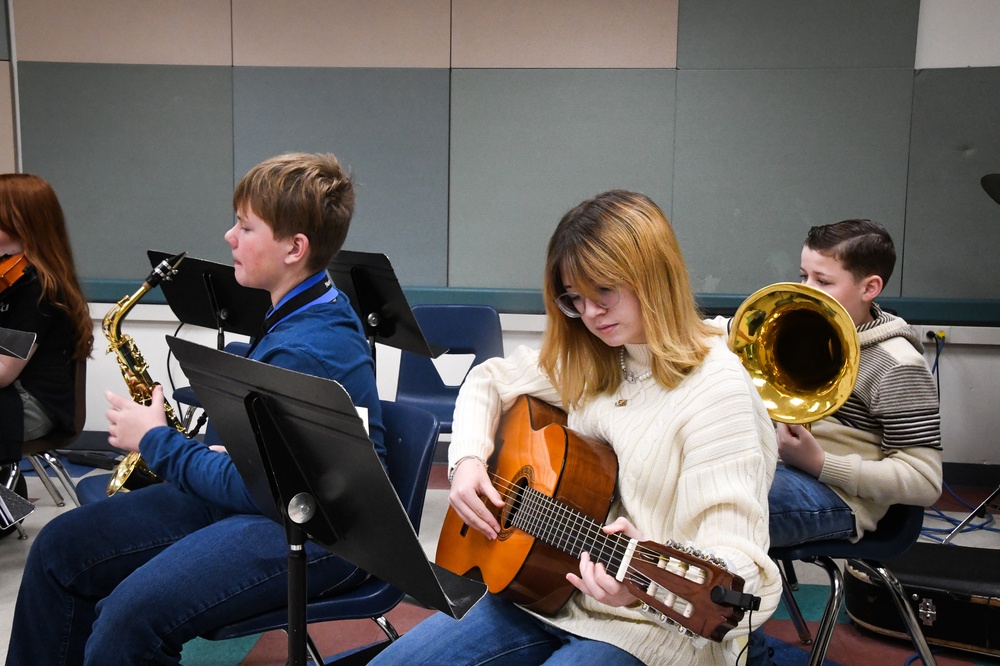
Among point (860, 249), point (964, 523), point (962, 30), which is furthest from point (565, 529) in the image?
point (962, 30)

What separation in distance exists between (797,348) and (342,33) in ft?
11.4

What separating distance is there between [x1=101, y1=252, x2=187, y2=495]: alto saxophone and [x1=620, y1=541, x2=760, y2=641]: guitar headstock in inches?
67.5

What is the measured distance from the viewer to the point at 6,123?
15.8ft

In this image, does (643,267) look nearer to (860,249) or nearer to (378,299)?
(860,249)

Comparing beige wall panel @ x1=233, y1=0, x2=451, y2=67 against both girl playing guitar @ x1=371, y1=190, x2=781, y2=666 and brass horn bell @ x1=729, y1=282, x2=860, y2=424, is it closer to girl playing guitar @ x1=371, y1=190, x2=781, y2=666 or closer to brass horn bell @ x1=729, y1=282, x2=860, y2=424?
brass horn bell @ x1=729, y1=282, x2=860, y2=424

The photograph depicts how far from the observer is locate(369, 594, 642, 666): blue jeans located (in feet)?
4.99

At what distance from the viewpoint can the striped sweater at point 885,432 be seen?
2006mm

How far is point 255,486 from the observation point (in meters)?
1.57

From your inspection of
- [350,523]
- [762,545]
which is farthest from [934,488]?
[350,523]

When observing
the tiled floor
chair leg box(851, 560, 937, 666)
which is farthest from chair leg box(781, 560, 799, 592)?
chair leg box(851, 560, 937, 666)

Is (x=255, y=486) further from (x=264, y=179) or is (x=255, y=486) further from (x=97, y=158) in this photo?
(x=97, y=158)

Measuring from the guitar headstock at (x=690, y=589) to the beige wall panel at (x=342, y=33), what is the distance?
12.8 ft

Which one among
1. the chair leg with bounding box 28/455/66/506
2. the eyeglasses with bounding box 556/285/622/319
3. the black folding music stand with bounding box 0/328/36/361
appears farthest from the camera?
the chair leg with bounding box 28/455/66/506

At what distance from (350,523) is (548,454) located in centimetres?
43
